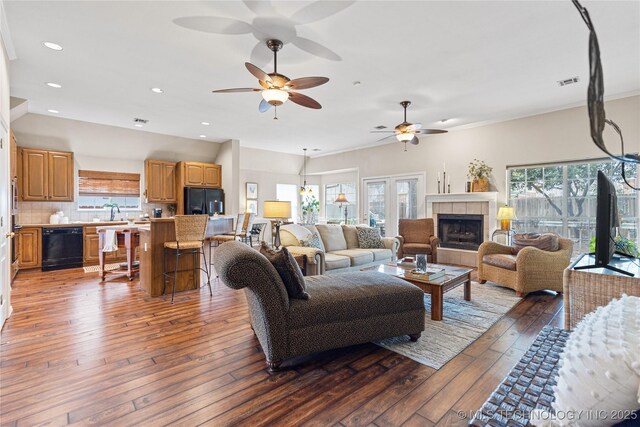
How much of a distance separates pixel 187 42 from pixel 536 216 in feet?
19.5

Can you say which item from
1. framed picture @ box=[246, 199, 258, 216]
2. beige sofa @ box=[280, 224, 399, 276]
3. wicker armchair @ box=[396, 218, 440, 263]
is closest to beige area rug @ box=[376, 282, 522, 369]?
beige sofa @ box=[280, 224, 399, 276]

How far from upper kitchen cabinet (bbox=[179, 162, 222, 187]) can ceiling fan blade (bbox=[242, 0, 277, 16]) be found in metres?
5.26

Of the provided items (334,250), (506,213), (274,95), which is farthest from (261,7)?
(506,213)

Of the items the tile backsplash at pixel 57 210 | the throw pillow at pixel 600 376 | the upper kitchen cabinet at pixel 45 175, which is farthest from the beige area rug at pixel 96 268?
the throw pillow at pixel 600 376

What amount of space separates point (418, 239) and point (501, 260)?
1901 millimetres

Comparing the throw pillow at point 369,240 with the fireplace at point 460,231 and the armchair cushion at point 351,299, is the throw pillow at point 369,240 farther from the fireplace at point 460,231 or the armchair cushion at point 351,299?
the armchair cushion at point 351,299

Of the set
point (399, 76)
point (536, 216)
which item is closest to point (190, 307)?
point (399, 76)

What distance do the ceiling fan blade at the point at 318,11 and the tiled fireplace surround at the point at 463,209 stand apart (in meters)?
4.57

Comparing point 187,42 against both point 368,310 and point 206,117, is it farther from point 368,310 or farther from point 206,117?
point 368,310

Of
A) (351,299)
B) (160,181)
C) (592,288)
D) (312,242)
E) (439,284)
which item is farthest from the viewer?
(160,181)

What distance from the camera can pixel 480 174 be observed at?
5910 mm

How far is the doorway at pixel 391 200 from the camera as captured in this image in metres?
7.07

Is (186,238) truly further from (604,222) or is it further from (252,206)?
(252,206)

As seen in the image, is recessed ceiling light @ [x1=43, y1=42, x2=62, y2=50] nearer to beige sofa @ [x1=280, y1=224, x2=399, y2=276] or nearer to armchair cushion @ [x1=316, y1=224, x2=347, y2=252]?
beige sofa @ [x1=280, y1=224, x2=399, y2=276]
